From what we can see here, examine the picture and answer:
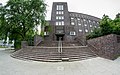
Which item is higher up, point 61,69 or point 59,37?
point 59,37

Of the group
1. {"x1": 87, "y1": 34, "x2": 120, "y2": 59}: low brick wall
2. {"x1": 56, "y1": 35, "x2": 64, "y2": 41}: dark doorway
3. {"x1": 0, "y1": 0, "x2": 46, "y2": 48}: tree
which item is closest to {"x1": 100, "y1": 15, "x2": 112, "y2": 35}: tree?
{"x1": 87, "y1": 34, "x2": 120, "y2": 59}: low brick wall

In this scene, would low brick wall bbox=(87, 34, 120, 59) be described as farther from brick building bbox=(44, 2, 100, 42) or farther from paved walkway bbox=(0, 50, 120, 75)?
brick building bbox=(44, 2, 100, 42)

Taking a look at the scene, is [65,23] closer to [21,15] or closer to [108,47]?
[21,15]

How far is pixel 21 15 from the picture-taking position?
71.6 feet

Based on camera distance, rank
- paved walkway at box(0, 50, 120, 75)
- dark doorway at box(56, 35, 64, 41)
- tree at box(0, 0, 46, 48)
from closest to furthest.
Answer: paved walkway at box(0, 50, 120, 75)
tree at box(0, 0, 46, 48)
dark doorway at box(56, 35, 64, 41)

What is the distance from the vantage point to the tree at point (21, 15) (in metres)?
22.1

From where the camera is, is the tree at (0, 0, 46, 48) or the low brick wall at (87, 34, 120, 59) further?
the tree at (0, 0, 46, 48)

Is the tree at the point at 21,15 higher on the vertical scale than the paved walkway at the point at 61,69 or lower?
higher

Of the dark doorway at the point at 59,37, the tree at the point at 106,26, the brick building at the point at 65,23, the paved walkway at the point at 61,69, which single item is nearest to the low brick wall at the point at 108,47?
the tree at the point at 106,26

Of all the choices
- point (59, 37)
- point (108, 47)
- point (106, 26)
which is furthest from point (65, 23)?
point (108, 47)

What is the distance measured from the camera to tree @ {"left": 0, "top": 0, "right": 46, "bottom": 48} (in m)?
22.1

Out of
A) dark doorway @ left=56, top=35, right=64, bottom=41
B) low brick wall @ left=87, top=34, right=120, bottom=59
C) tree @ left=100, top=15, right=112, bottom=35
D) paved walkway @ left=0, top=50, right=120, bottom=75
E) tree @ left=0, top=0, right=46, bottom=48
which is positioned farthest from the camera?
dark doorway @ left=56, top=35, right=64, bottom=41

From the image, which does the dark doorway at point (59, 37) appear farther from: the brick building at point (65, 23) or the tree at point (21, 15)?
the tree at point (21, 15)

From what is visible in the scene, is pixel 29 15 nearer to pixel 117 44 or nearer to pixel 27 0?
pixel 27 0
